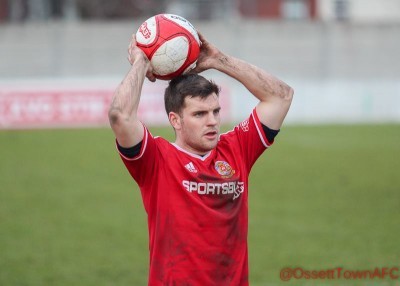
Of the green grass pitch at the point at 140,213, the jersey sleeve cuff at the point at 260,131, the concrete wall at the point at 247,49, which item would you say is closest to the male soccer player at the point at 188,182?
the jersey sleeve cuff at the point at 260,131

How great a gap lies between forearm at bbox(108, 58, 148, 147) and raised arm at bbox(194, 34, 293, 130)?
25.4 inches

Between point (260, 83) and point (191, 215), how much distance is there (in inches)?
43.0

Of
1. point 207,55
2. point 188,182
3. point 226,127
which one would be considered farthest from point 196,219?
point 226,127

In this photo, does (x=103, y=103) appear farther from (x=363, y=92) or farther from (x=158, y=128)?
(x=363, y=92)

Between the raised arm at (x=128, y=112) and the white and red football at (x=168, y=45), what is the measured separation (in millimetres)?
213

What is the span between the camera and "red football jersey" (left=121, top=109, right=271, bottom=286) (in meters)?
4.74

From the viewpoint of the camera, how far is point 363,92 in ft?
99.5

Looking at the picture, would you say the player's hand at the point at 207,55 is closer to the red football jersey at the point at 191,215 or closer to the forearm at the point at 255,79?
the forearm at the point at 255,79

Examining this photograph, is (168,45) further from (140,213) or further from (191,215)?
(140,213)

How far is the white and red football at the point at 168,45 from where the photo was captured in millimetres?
5043

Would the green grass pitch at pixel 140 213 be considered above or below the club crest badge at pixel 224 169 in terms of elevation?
below

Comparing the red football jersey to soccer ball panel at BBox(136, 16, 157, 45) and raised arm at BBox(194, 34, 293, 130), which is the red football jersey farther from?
Result: soccer ball panel at BBox(136, 16, 157, 45)

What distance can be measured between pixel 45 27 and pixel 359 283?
28.6 metres

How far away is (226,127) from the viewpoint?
85.3 ft
